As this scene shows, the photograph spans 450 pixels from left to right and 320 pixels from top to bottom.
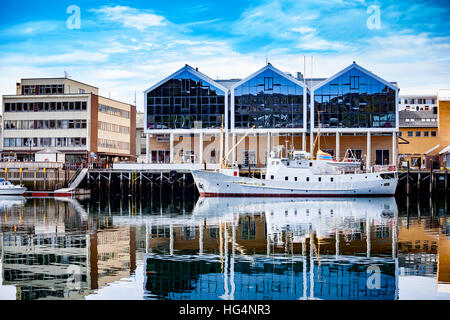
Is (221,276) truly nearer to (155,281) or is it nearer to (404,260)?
(155,281)

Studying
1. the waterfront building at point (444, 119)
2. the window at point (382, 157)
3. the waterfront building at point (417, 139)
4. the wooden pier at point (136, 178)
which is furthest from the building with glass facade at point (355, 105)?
the waterfront building at point (444, 119)

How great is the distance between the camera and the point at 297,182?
60406 mm

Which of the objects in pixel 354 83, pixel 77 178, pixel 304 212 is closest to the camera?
pixel 304 212

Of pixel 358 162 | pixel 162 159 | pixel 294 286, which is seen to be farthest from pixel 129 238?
pixel 162 159

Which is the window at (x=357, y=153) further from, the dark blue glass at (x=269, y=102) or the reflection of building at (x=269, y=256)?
the reflection of building at (x=269, y=256)

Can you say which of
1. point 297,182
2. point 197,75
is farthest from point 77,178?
point 297,182

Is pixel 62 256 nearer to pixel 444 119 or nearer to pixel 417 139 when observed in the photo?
pixel 444 119

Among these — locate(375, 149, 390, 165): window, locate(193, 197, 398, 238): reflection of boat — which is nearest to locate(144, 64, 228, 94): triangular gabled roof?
locate(193, 197, 398, 238): reflection of boat

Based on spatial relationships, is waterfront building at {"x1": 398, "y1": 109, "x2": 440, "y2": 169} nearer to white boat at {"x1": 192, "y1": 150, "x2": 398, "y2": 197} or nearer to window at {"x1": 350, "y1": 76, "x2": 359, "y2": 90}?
window at {"x1": 350, "y1": 76, "x2": 359, "y2": 90}

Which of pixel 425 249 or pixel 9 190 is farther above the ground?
pixel 9 190

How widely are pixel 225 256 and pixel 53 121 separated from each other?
67924 millimetres

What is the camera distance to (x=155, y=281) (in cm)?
1853
